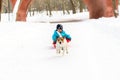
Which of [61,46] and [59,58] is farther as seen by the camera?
[61,46]

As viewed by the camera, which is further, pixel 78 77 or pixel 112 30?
pixel 112 30

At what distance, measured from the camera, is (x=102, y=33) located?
45.0 ft

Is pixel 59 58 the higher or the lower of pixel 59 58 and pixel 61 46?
the lower

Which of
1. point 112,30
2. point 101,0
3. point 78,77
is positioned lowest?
point 78,77

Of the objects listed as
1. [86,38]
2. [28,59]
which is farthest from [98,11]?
[28,59]

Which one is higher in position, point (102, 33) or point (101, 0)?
point (101, 0)

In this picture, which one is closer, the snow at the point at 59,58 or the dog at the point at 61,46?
the snow at the point at 59,58

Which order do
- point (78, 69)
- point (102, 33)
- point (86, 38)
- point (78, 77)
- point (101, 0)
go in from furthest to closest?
1. point (101, 0)
2. point (102, 33)
3. point (86, 38)
4. point (78, 69)
5. point (78, 77)

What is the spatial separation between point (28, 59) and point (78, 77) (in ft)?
8.37

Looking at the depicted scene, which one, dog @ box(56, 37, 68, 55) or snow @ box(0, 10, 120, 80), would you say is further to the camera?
dog @ box(56, 37, 68, 55)

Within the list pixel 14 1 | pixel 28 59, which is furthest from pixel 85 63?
pixel 14 1

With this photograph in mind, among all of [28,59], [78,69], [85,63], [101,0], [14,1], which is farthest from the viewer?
[14,1]

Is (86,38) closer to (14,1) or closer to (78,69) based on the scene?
(78,69)

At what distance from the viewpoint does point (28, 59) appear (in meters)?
9.38
